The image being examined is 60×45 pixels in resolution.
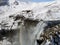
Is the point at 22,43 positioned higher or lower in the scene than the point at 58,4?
lower

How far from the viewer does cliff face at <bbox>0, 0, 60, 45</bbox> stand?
1340 mm

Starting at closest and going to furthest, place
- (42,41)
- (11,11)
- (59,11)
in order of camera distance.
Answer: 1. (42,41)
2. (59,11)
3. (11,11)

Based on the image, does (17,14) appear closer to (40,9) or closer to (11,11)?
Answer: (11,11)

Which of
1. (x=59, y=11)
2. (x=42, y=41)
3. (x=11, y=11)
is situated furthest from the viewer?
(x=11, y=11)

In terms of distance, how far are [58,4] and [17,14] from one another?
1.23 feet

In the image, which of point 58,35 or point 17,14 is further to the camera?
point 17,14

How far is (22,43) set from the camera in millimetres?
1390

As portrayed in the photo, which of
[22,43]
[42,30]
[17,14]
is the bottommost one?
[22,43]

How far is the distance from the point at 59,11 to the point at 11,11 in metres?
0.43

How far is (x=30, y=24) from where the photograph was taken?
1.38m

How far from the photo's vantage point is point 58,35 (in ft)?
4.26

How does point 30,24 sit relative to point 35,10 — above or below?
below

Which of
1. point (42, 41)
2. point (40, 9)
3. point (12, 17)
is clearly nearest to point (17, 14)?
point (12, 17)

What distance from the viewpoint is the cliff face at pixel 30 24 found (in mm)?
1340
